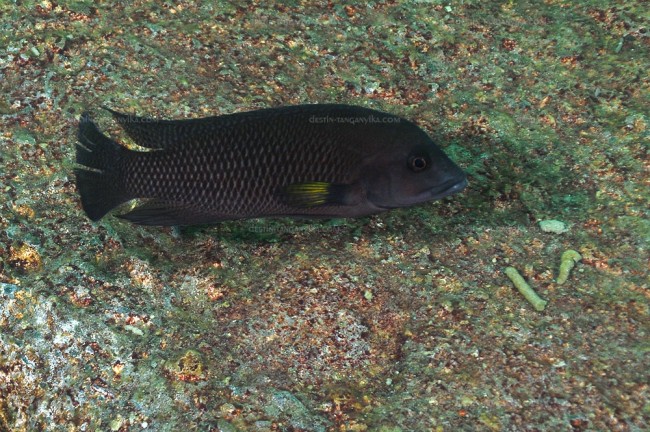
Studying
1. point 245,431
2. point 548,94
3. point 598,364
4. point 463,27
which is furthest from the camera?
point 463,27

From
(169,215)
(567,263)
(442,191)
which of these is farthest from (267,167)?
(567,263)

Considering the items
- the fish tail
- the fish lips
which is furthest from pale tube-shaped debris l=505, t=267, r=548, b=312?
the fish tail

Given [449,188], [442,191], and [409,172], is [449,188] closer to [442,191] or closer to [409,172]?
[442,191]

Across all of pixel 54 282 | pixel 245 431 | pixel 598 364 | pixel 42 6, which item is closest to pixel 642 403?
pixel 598 364

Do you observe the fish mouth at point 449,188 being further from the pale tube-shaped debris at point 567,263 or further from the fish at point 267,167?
the pale tube-shaped debris at point 567,263

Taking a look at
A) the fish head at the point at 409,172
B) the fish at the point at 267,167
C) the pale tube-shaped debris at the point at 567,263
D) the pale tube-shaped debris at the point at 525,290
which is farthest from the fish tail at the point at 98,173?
the pale tube-shaped debris at the point at 567,263

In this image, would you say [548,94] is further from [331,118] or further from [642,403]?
[642,403]
